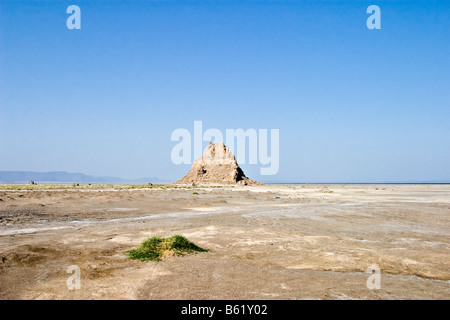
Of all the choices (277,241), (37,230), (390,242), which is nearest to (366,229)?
(390,242)

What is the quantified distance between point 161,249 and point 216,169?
403 ft

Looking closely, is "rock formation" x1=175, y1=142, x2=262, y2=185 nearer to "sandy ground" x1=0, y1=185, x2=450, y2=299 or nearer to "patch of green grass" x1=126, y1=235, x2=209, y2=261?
"sandy ground" x1=0, y1=185, x2=450, y2=299

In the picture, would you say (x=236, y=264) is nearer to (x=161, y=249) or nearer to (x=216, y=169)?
(x=161, y=249)

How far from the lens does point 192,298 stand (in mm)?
5477

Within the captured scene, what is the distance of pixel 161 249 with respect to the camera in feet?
28.8

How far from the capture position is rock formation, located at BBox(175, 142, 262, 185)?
126 m

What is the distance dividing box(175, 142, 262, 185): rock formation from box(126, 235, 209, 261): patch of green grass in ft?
370

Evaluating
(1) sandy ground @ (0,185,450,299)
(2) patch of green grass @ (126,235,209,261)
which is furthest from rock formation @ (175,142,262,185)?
(2) patch of green grass @ (126,235,209,261)

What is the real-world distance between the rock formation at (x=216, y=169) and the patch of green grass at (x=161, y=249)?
113 metres
